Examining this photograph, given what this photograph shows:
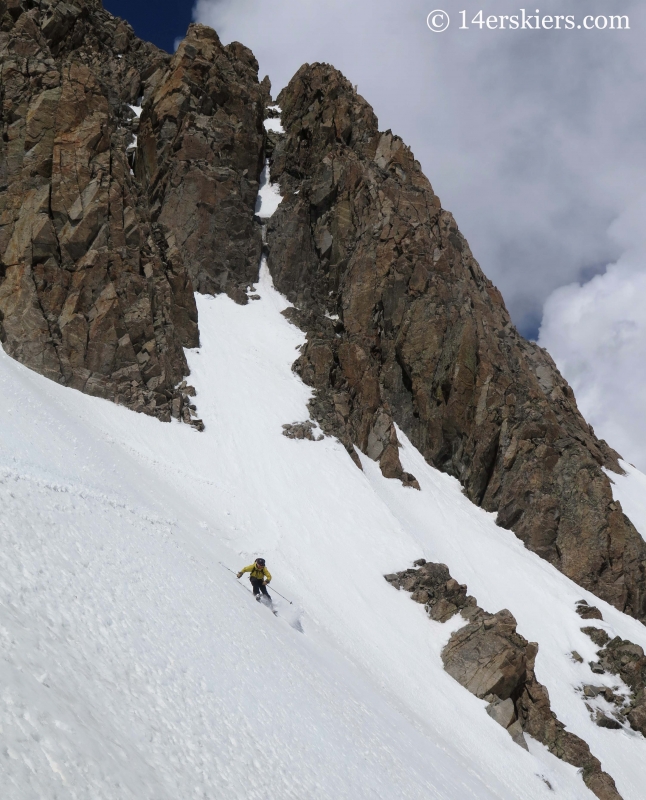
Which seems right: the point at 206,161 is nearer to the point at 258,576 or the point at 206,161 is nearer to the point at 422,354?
the point at 422,354

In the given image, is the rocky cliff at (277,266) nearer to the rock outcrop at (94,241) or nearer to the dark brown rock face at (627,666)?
the rock outcrop at (94,241)

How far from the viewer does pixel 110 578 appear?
12445 millimetres

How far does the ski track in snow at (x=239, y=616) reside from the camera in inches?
320

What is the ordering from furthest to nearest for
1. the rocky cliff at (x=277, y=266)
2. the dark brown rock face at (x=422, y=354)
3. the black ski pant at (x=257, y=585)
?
1. the dark brown rock face at (x=422, y=354)
2. the rocky cliff at (x=277, y=266)
3. the black ski pant at (x=257, y=585)

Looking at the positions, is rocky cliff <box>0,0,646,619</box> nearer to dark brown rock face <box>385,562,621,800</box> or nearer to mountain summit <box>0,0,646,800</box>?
mountain summit <box>0,0,646,800</box>

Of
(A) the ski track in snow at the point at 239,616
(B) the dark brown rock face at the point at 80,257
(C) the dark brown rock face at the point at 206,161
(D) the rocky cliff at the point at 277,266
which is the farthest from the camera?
(C) the dark brown rock face at the point at 206,161

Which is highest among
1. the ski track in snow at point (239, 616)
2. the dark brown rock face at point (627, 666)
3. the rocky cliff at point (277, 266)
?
the rocky cliff at point (277, 266)

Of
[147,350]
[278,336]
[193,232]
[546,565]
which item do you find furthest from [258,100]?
[546,565]

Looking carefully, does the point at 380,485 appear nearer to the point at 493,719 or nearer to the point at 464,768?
the point at 493,719

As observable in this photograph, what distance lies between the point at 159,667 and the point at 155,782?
10.2 feet

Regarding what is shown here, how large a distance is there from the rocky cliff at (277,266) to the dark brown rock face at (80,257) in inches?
5.2

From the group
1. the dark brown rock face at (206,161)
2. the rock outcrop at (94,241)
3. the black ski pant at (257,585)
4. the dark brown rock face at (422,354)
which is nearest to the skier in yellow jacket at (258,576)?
the black ski pant at (257,585)

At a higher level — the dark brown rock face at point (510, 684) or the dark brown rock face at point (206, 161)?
the dark brown rock face at point (206, 161)

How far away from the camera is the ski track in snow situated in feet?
26.6
